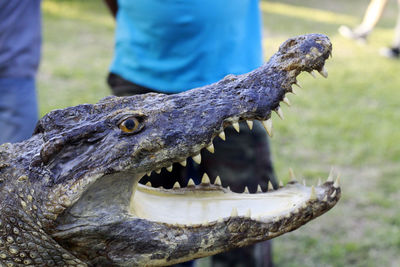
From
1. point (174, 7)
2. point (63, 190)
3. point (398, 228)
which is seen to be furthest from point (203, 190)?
point (398, 228)

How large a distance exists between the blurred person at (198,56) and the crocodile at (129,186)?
88 cm

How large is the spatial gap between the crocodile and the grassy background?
1981 mm

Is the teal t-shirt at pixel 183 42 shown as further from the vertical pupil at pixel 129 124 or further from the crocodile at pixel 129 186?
the vertical pupil at pixel 129 124

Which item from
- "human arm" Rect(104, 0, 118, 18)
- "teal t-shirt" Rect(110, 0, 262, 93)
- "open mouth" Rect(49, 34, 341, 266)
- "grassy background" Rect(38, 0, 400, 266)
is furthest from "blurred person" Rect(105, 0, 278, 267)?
"grassy background" Rect(38, 0, 400, 266)

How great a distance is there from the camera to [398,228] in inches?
143

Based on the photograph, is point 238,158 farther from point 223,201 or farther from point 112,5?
point 112,5

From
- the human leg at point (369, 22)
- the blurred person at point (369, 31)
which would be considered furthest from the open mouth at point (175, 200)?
the human leg at point (369, 22)

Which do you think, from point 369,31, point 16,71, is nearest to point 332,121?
point 16,71

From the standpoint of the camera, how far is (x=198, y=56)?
248 cm

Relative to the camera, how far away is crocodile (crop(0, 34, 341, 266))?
1.45 m

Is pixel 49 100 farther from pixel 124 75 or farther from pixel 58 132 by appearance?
pixel 58 132

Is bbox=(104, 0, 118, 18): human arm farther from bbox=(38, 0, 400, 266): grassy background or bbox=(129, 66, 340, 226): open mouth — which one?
bbox=(38, 0, 400, 266): grassy background

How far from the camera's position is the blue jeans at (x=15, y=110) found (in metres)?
2.76

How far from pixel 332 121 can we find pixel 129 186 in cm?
448
